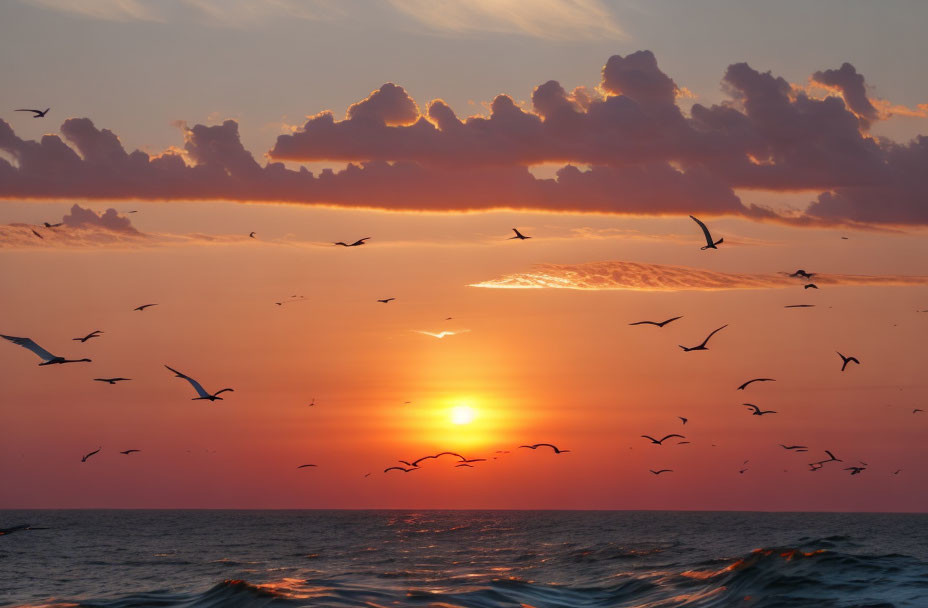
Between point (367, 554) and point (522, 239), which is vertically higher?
point (522, 239)

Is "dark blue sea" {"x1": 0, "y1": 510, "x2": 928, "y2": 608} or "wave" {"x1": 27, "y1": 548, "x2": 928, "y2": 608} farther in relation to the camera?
"dark blue sea" {"x1": 0, "y1": 510, "x2": 928, "y2": 608}

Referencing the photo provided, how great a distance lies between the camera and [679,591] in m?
56.1

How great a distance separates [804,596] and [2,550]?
4856 inches

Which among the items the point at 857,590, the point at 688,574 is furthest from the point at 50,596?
the point at 857,590

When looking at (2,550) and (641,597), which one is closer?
(641,597)

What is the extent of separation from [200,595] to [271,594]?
12.6m

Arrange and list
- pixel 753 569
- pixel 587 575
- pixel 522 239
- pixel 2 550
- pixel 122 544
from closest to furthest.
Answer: pixel 753 569 → pixel 522 239 → pixel 587 575 → pixel 2 550 → pixel 122 544

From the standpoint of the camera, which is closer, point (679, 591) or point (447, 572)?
point (679, 591)

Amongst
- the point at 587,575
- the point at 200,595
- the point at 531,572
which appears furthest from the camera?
the point at 531,572

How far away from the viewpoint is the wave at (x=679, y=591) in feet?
151

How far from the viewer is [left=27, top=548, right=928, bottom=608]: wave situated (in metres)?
46.0

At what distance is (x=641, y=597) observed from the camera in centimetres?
5647

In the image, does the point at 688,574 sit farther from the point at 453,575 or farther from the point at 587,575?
the point at 453,575

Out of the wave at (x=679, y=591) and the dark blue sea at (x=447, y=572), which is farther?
the dark blue sea at (x=447, y=572)
